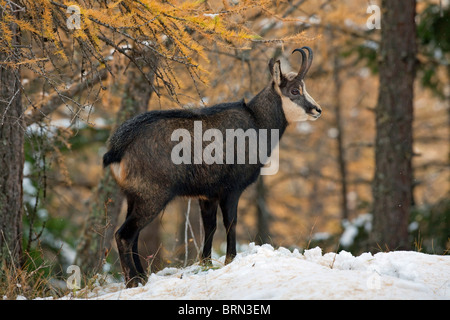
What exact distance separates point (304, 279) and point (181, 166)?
1987mm

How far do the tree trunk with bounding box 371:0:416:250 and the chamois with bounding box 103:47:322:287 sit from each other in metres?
3.05

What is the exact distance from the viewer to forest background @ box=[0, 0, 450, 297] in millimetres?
5469

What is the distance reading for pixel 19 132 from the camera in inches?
255

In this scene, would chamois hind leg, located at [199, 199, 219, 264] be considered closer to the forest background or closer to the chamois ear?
the forest background

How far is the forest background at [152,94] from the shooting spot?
17.9 ft

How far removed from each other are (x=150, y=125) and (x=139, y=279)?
5.45ft

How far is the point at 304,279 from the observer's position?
15.4ft

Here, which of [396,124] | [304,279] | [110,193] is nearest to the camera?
[304,279]

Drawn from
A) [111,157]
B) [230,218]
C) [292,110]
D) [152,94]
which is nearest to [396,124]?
[292,110]

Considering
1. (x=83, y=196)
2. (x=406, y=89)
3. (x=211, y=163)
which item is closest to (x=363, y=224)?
(x=406, y=89)

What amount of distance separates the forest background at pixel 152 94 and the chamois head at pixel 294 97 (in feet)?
1.39

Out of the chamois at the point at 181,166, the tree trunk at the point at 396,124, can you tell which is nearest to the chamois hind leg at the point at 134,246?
the chamois at the point at 181,166

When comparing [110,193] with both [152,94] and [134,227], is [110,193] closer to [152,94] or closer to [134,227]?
[152,94]

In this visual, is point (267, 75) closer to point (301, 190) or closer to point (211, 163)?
point (211, 163)
